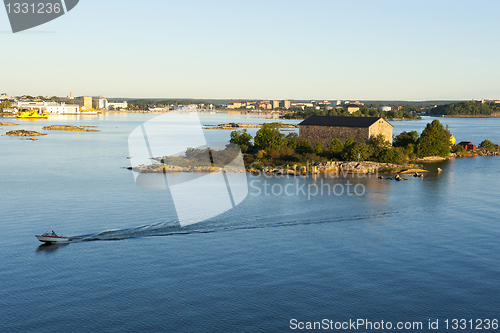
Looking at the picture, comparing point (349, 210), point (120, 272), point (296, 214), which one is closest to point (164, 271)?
point (120, 272)

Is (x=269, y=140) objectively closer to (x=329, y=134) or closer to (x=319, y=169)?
(x=329, y=134)

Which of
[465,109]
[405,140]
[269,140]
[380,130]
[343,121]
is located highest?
[465,109]

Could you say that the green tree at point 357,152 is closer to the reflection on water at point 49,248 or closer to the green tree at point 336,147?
the green tree at point 336,147

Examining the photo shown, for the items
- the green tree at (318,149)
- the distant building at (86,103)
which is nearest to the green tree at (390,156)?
the green tree at (318,149)

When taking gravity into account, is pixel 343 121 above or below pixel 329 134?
above

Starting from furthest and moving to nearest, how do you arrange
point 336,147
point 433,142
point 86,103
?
point 86,103
point 433,142
point 336,147

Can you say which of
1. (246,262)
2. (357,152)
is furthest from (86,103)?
(246,262)
